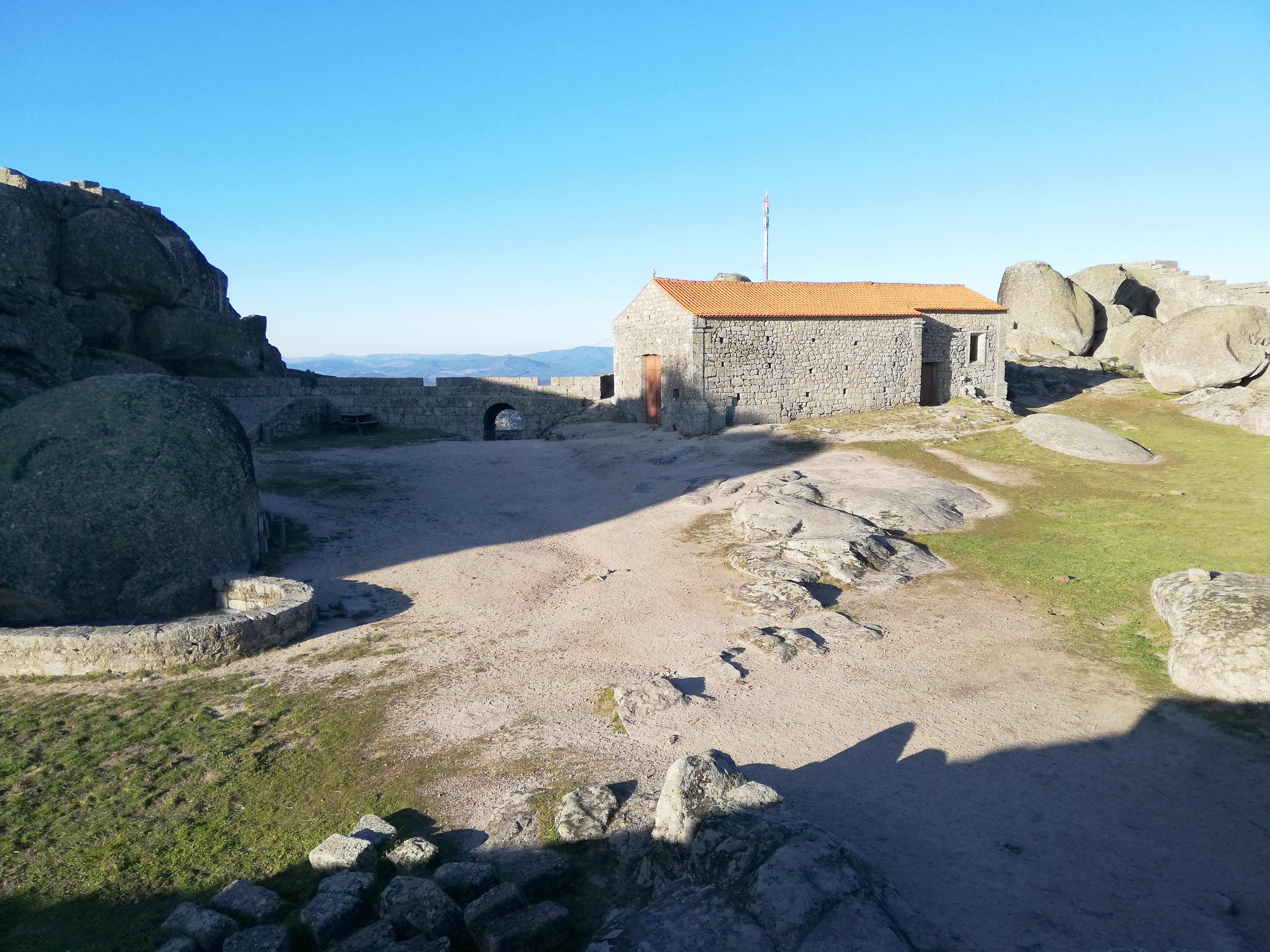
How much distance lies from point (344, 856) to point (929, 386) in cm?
2877

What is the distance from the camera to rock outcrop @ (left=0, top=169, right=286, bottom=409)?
2142 cm

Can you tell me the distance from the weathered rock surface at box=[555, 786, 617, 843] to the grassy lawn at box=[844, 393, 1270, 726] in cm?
653

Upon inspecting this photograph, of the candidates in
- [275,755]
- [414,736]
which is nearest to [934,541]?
[414,736]

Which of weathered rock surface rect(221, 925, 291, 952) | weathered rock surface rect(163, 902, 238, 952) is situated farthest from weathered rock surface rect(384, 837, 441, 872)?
weathered rock surface rect(163, 902, 238, 952)

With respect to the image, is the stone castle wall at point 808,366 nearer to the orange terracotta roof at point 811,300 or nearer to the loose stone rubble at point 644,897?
the orange terracotta roof at point 811,300

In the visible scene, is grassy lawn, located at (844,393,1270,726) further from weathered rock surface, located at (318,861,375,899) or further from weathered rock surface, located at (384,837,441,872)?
weathered rock surface, located at (318,861,375,899)

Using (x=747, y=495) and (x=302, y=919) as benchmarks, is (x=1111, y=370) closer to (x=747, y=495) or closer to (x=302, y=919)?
(x=747, y=495)

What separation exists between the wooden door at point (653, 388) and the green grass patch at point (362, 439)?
7541mm

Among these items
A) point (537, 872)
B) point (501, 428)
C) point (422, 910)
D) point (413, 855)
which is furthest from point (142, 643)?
point (501, 428)

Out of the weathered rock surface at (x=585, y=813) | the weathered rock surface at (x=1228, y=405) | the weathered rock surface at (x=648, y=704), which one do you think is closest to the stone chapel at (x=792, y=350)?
the weathered rock surface at (x=1228, y=405)

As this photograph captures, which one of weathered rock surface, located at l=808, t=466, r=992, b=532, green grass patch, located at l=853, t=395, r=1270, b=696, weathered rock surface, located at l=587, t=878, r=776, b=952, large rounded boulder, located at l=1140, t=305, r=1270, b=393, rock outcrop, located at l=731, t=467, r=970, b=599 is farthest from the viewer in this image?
large rounded boulder, located at l=1140, t=305, r=1270, b=393

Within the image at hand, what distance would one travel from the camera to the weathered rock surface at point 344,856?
18.7 ft

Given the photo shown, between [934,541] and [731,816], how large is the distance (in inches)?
413

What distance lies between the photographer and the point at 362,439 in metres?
26.5
